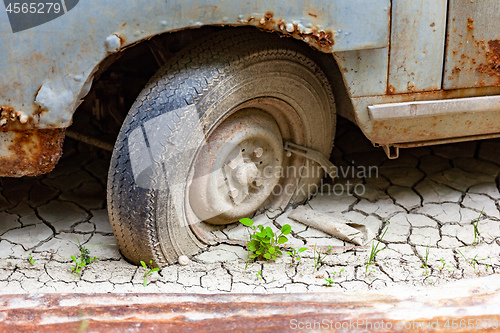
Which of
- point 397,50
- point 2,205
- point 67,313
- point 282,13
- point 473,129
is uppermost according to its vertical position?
point 282,13

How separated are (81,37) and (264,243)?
1206 mm

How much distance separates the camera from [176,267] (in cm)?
242

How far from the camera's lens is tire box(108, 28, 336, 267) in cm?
221

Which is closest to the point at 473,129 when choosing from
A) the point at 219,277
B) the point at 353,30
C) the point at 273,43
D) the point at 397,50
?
the point at 397,50

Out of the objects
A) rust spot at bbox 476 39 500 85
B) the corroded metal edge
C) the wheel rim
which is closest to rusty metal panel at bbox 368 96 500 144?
rust spot at bbox 476 39 500 85

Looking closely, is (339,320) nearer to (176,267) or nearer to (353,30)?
(176,267)

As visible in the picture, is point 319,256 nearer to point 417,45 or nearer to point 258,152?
point 258,152

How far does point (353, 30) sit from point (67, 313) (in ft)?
5.01

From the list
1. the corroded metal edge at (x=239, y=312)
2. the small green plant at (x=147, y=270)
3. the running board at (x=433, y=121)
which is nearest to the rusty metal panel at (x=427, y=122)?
the running board at (x=433, y=121)

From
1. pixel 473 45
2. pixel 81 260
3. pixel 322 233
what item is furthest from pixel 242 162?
pixel 473 45

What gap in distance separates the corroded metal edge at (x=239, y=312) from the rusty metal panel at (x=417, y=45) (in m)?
1.07

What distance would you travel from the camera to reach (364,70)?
2357 mm

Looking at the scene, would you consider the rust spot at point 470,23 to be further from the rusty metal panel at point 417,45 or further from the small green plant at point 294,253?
the small green plant at point 294,253

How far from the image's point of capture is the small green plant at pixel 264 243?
8.10 ft
